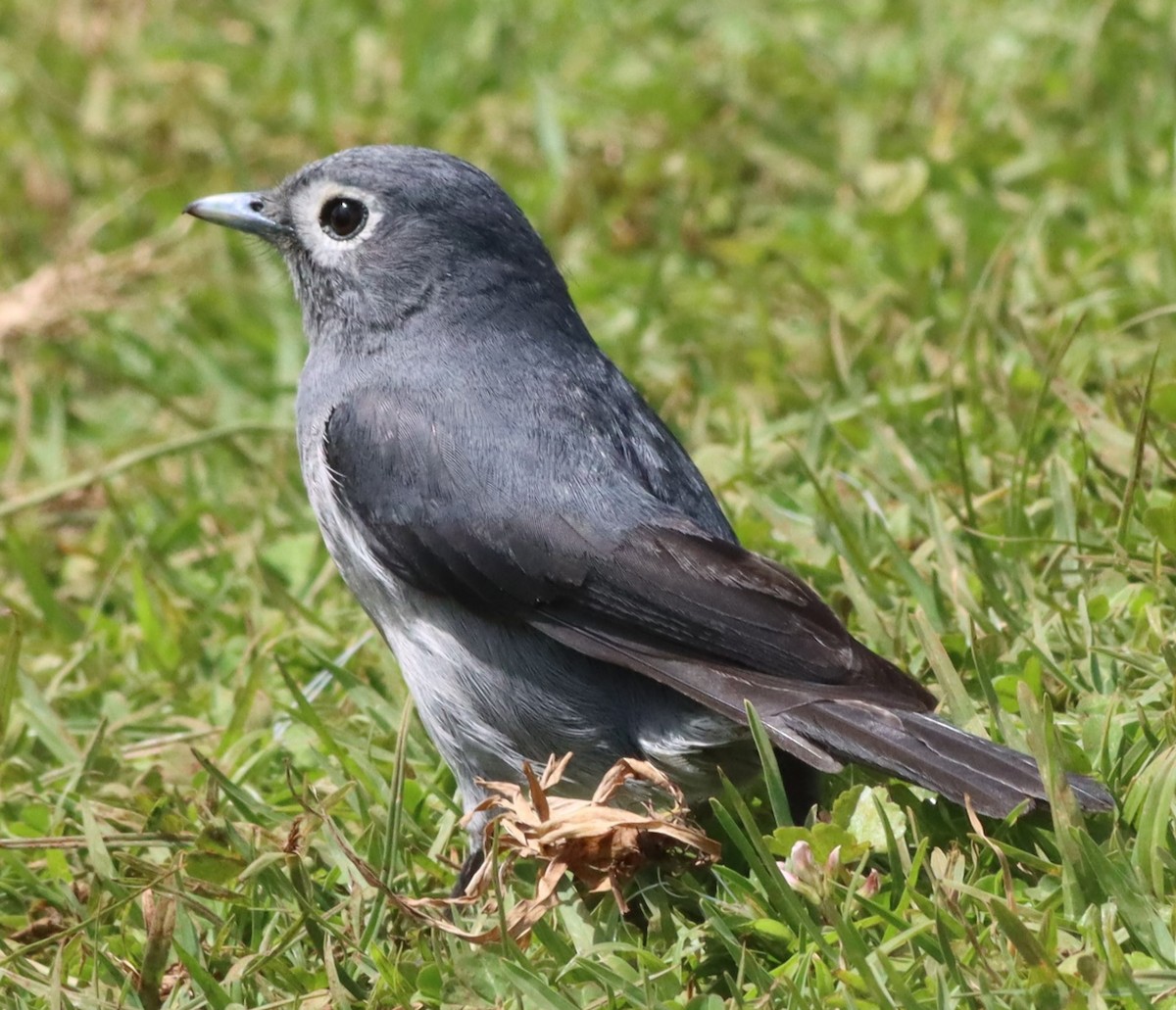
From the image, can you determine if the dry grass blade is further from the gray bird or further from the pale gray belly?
the pale gray belly

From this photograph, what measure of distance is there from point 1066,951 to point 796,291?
11.8 feet

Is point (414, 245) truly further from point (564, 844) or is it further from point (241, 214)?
point (564, 844)

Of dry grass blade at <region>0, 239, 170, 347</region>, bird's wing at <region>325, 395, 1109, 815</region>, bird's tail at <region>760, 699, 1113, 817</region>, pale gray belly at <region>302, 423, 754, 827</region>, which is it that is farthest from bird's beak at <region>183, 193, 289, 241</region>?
bird's tail at <region>760, 699, 1113, 817</region>

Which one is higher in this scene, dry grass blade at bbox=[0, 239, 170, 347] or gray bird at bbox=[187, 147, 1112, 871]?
dry grass blade at bbox=[0, 239, 170, 347]

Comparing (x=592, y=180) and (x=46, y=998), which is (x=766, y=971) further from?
(x=592, y=180)

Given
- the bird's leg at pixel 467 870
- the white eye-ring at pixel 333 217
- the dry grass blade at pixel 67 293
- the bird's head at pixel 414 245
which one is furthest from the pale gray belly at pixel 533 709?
the dry grass blade at pixel 67 293

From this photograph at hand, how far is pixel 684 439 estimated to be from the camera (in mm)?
5574

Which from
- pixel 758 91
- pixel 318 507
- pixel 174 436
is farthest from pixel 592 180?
pixel 318 507

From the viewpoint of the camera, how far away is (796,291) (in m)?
6.28

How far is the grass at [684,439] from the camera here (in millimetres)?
3295

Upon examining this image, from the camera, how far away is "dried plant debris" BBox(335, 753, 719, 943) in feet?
10.9

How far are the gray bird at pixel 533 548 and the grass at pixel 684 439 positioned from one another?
195 mm

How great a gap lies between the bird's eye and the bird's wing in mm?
666

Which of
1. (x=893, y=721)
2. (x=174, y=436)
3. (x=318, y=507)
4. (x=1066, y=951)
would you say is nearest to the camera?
(x=1066, y=951)
